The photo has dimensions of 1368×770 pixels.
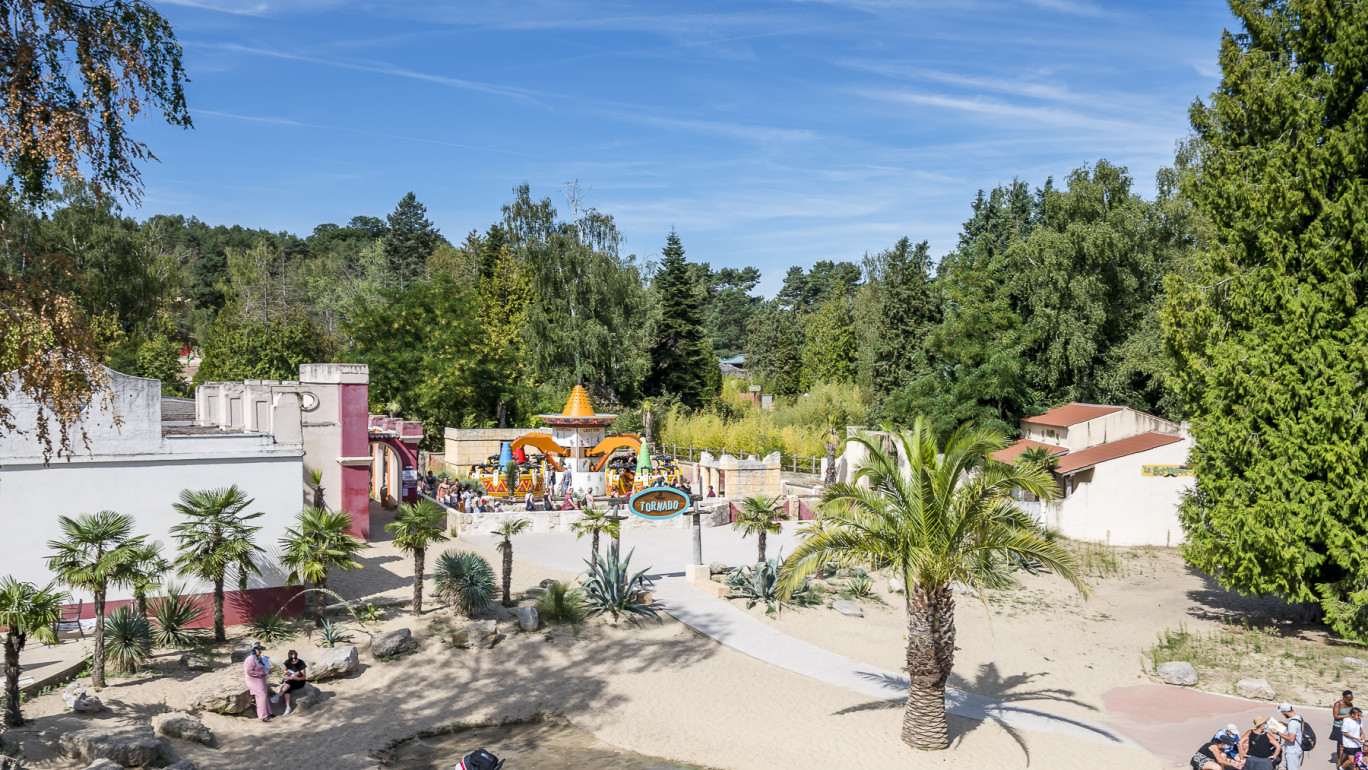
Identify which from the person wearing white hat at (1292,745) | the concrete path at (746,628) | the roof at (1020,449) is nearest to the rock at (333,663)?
the concrete path at (746,628)

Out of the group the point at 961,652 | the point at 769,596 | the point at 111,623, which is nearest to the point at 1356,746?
the point at 961,652

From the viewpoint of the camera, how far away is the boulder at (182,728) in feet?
43.1

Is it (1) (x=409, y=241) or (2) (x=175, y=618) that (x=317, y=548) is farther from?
(1) (x=409, y=241)

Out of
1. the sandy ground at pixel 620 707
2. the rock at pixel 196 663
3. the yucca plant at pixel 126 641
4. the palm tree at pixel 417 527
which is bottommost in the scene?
the sandy ground at pixel 620 707

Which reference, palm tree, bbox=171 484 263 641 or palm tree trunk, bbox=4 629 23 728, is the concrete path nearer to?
palm tree, bbox=171 484 263 641

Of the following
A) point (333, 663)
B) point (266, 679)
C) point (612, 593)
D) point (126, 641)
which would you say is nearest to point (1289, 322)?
point (612, 593)

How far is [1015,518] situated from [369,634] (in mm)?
12003

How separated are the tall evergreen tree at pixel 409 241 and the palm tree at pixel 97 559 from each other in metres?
66.9

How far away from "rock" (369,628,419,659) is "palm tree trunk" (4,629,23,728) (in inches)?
221

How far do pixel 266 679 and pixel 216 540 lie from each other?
10.7 ft

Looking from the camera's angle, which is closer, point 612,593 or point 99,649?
point 99,649

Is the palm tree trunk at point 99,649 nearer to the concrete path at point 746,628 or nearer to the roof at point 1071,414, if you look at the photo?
the concrete path at point 746,628

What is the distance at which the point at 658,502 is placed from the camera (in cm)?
2941

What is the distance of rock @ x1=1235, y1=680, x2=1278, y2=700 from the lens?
16.5 metres
